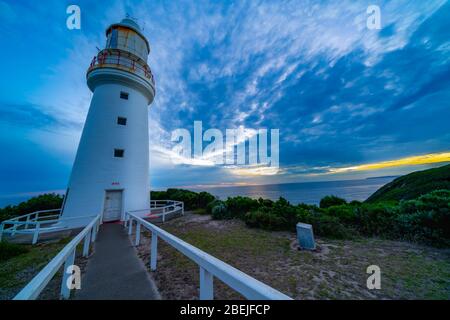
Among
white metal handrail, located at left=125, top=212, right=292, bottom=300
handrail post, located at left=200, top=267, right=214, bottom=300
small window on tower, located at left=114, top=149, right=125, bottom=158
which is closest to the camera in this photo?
white metal handrail, located at left=125, top=212, right=292, bottom=300

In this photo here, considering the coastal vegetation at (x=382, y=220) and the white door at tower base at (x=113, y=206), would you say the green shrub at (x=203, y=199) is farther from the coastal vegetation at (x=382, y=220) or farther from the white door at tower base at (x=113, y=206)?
the coastal vegetation at (x=382, y=220)

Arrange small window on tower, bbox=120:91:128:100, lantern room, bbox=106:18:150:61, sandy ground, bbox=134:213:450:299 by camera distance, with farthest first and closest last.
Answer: lantern room, bbox=106:18:150:61 < small window on tower, bbox=120:91:128:100 < sandy ground, bbox=134:213:450:299

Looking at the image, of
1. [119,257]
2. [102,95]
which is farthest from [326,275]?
[102,95]

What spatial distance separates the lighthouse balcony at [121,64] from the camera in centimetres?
939

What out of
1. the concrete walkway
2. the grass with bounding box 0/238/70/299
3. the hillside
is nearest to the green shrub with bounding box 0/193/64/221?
the grass with bounding box 0/238/70/299

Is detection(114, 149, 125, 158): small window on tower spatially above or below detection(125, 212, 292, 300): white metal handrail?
above

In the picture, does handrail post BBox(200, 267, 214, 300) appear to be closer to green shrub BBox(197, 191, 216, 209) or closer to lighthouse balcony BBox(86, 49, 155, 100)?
lighthouse balcony BBox(86, 49, 155, 100)

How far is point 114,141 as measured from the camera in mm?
9211

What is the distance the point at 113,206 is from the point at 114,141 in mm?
3713

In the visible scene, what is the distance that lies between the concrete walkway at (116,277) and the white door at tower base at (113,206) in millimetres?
4545

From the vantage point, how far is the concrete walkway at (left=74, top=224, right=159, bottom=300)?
2.58 meters

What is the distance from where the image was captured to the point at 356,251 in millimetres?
4512

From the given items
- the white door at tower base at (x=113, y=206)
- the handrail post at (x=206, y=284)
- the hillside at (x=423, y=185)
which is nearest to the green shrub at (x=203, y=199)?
the white door at tower base at (x=113, y=206)
